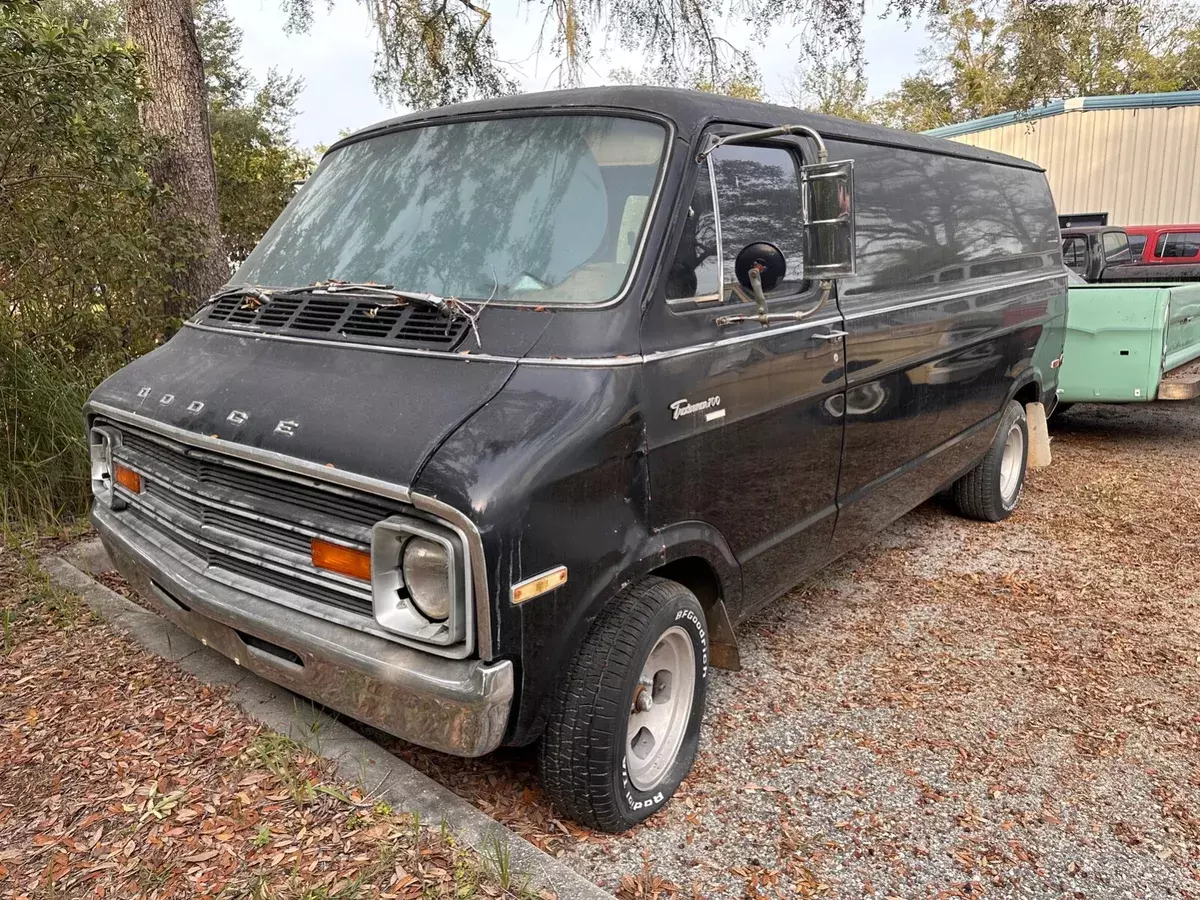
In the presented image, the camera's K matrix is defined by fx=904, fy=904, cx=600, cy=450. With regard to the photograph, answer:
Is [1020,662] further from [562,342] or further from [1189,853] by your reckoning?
[562,342]

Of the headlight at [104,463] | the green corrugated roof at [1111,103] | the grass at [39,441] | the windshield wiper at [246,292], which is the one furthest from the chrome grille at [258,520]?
the green corrugated roof at [1111,103]

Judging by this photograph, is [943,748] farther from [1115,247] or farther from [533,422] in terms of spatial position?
[1115,247]

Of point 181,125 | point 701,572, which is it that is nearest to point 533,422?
point 701,572

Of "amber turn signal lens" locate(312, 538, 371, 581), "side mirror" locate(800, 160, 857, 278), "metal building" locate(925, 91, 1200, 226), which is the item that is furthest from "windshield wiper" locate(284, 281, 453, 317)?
"metal building" locate(925, 91, 1200, 226)

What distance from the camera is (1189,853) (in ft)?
9.27

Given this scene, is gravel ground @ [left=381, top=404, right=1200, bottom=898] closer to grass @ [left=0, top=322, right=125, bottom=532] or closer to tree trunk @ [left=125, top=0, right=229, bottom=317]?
grass @ [left=0, top=322, right=125, bottom=532]

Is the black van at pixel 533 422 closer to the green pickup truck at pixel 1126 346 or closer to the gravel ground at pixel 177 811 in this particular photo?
the gravel ground at pixel 177 811

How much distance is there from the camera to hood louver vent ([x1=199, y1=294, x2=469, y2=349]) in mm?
2881

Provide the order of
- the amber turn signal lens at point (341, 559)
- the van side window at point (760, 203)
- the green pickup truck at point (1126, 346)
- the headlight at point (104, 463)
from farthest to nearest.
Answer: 1. the green pickup truck at point (1126, 346)
2. the headlight at point (104, 463)
3. the van side window at point (760, 203)
4. the amber turn signal lens at point (341, 559)

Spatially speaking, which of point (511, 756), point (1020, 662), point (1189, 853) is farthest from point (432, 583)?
point (1020, 662)

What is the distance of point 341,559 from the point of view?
253 centimetres

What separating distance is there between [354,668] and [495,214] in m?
1.60

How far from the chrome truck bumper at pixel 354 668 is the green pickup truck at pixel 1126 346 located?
647 centimetres

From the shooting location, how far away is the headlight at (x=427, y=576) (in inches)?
92.8
